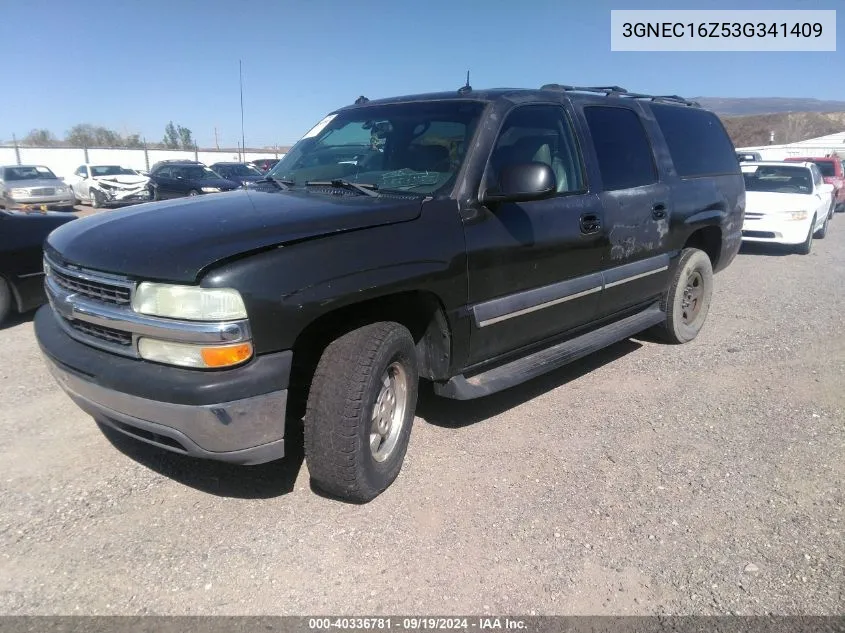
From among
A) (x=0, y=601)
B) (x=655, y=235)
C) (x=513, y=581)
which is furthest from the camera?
(x=655, y=235)

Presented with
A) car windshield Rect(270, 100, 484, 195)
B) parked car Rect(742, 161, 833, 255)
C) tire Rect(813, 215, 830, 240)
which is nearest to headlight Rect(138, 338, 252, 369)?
car windshield Rect(270, 100, 484, 195)

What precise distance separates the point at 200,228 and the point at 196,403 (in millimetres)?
788

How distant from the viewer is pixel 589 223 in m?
4.06

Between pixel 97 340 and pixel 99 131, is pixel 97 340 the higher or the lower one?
the lower one

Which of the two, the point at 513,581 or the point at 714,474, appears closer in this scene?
the point at 513,581

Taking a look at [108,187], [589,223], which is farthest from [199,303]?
[108,187]

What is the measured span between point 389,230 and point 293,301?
648 mm

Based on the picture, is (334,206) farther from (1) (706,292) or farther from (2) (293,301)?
(1) (706,292)

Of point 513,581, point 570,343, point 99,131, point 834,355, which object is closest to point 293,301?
point 513,581

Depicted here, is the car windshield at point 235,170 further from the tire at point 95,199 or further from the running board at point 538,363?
the running board at point 538,363

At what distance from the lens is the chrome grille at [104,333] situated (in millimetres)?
2676

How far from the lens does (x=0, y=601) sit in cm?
242

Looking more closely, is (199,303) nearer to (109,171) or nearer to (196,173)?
(196,173)

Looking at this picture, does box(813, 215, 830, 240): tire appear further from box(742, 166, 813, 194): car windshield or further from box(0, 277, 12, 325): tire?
box(0, 277, 12, 325): tire
